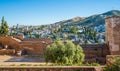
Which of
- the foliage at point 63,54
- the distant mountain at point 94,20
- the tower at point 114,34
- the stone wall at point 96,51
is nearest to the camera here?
the foliage at point 63,54

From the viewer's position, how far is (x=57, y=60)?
21891mm

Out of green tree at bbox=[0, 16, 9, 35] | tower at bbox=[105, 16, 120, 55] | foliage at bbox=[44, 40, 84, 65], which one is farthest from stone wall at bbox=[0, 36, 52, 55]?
foliage at bbox=[44, 40, 84, 65]

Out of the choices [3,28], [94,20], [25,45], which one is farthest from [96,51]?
[94,20]

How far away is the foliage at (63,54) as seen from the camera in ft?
72.6

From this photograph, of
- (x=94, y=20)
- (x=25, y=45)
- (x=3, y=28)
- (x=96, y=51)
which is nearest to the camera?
(x=96, y=51)

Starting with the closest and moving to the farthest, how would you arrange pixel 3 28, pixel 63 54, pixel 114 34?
1. pixel 63 54
2. pixel 114 34
3. pixel 3 28

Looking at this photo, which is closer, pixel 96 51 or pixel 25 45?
pixel 96 51

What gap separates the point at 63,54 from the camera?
22906mm

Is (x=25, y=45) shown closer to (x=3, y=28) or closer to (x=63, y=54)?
(x=3, y=28)

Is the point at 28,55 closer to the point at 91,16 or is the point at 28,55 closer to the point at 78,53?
the point at 78,53

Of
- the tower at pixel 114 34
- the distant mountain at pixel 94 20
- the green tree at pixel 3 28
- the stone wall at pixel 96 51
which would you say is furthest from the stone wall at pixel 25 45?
the distant mountain at pixel 94 20

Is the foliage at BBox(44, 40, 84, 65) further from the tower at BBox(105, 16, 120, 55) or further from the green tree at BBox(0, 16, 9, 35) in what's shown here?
the green tree at BBox(0, 16, 9, 35)

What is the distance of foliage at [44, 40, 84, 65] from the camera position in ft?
72.6

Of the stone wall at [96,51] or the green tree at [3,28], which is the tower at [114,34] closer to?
the stone wall at [96,51]
